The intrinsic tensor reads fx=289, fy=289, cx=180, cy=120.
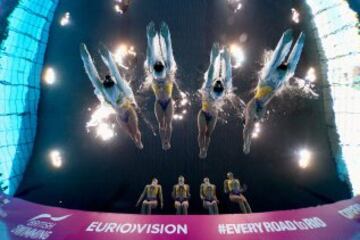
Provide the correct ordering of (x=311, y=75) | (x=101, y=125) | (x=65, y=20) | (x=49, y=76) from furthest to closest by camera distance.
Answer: (x=65, y=20) < (x=49, y=76) < (x=101, y=125) < (x=311, y=75)

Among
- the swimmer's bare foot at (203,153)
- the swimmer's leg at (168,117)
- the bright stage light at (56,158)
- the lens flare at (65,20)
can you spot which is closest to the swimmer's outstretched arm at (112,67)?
the swimmer's leg at (168,117)

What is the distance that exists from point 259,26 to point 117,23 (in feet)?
13.4

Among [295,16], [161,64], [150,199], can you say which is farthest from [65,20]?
[295,16]

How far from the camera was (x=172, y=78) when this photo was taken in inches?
245

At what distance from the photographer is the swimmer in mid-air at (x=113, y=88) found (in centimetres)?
591

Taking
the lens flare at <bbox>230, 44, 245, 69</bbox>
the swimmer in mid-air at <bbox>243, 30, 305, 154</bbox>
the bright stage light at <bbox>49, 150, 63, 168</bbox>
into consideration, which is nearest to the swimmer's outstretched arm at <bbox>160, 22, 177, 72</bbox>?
the swimmer in mid-air at <bbox>243, 30, 305, 154</bbox>

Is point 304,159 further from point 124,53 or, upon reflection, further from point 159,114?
point 124,53

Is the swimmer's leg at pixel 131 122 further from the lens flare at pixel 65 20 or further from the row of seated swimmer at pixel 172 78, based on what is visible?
the lens flare at pixel 65 20

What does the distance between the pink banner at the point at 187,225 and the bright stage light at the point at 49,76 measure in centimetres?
514

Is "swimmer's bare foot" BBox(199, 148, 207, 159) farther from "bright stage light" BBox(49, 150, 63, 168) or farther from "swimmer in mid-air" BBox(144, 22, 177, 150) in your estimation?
"bright stage light" BBox(49, 150, 63, 168)

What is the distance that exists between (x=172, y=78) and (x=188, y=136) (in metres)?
2.55

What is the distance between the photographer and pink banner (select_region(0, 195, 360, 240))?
345 cm

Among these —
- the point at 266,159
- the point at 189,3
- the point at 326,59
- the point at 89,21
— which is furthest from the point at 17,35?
the point at 326,59

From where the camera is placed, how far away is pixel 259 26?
26.9ft
